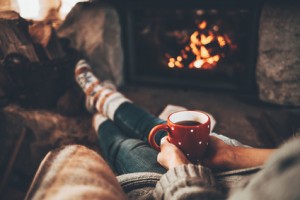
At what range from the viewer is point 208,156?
1.02 meters

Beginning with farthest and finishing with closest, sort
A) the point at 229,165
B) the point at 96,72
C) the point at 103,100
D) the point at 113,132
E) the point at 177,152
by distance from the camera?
1. the point at 96,72
2. the point at 103,100
3. the point at 113,132
4. the point at 229,165
5. the point at 177,152

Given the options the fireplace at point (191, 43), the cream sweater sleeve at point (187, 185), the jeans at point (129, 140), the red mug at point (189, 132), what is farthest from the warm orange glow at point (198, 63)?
the cream sweater sleeve at point (187, 185)

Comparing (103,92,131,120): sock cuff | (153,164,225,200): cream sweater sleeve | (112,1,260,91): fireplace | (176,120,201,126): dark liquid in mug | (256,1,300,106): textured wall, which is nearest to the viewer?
(153,164,225,200): cream sweater sleeve

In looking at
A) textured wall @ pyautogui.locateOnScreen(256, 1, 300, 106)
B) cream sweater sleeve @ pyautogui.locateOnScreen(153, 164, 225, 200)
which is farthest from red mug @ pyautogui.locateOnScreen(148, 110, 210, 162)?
textured wall @ pyautogui.locateOnScreen(256, 1, 300, 106)

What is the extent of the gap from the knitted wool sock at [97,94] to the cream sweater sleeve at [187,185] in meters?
0.88

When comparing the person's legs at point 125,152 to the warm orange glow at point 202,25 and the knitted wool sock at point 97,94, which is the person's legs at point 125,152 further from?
the warm orange glow at point 202,25

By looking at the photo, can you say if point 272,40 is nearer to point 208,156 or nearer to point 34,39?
point 208,156

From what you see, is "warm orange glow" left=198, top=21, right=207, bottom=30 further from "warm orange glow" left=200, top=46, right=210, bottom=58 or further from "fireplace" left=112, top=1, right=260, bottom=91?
"warm orange glow" left=200, top=46, right=210, bottom=58

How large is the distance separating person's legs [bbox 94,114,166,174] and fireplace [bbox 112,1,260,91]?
109 cm

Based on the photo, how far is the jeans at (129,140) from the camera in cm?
115

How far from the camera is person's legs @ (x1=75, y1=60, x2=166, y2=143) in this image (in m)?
1.40

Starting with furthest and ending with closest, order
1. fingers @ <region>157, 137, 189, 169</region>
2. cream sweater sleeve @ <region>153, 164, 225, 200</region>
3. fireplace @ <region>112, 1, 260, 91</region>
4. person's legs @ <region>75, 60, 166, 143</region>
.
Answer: fireplace @ <region>112, 1, 260, 91</region>, person's legs @ <region>75, 60, 166, 143</region>, fingers @ <region>157, 137, 189, 169</region>, cream sweater sleeve @ <region>153, 164, 225, 200</region>

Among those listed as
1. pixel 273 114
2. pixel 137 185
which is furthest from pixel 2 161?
pixel 273 114

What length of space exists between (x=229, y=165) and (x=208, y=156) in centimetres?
8
